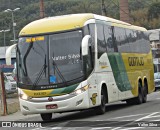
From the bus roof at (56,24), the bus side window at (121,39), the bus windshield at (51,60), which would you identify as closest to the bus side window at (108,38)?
the bus side window at (121,39)

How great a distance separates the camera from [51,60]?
16.2 metres

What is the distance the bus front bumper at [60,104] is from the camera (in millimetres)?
15812

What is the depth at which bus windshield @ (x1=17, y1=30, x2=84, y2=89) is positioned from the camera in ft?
52.6

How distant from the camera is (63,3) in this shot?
252 feet

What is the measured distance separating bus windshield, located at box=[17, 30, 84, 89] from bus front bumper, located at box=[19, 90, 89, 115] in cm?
49

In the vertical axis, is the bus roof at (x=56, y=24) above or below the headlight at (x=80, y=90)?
above

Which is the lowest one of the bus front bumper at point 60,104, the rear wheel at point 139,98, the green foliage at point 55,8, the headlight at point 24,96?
the rear wheel at point 139,98

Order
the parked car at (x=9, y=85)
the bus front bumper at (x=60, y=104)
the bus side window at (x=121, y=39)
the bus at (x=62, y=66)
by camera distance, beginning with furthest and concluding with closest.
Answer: the parked car at (x=9, y=85) → the bus side window at (x=121, y=39) → the bus at (x=62, y=66) → the bus front bumper at (x=60, y=104)

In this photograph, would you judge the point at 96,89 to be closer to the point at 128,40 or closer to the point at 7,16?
the point at 128,40

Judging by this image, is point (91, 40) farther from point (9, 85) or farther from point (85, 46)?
point (9, 85)

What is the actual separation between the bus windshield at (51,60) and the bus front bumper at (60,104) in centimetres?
49

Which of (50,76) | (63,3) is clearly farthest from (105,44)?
(63,3)

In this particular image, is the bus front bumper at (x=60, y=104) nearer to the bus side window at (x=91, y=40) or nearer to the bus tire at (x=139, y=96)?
the bus side window at (x=91, y=40)

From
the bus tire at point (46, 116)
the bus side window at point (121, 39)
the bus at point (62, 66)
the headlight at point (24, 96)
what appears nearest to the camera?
the bus at point (62, 66)
